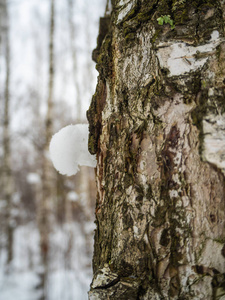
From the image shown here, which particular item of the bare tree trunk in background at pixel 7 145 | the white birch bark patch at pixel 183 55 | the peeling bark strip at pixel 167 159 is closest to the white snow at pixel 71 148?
the peeling bark strip at pixel 167 159

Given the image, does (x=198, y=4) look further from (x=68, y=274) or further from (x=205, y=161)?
(x=68, y=274)

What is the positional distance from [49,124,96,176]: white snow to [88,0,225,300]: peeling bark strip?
7.1 inches

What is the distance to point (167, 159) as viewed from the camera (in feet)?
1.98

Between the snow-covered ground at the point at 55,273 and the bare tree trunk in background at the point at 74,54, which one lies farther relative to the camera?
the bare tree trunk in background at the point at 74,54

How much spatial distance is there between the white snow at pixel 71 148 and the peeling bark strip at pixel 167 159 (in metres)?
0.18

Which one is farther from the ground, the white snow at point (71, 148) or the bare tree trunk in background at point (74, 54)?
the bare tree trunk in background at point (74, 54)

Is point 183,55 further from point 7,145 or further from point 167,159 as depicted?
point 7,145

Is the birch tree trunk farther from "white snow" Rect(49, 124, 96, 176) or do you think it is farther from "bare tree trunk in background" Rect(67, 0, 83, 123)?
"white snow" Rect(49, 124, 96, 176)

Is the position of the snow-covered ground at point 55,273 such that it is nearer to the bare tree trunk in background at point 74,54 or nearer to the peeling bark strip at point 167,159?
the peeling bark strip at point 167,159

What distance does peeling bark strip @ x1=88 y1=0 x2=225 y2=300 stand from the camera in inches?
22.2

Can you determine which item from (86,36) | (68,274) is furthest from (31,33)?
(68,274)

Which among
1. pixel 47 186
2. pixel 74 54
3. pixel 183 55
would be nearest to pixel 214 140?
pixel 183 55

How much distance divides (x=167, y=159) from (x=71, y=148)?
40 cm

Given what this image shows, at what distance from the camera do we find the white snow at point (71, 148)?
835 mm
